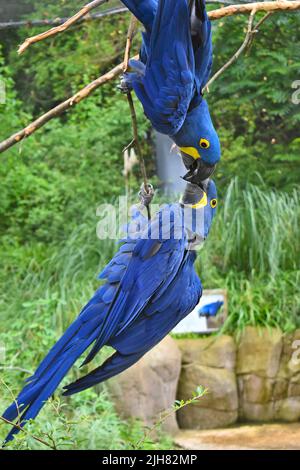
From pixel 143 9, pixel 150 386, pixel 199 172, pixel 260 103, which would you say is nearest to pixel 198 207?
pixel 199 172

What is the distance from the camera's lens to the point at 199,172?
96 centimetres

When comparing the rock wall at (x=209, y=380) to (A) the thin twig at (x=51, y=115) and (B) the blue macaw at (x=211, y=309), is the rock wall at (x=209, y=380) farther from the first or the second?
(A) the thin twig at (x=51, y=115)

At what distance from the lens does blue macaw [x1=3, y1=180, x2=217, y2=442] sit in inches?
37.9

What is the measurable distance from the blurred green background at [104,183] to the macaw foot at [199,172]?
1.86m

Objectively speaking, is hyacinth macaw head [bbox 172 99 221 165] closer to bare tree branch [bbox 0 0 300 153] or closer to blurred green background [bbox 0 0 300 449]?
bare tree branch [bbox 0 0 300 153]

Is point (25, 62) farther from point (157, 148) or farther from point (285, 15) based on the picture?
point (285, 15)

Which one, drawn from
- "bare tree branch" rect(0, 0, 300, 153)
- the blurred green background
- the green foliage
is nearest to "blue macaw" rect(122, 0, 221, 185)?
"bare tree branch" rect(0, 0, 300, 153)

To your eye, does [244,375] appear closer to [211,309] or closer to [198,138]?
[211,309]

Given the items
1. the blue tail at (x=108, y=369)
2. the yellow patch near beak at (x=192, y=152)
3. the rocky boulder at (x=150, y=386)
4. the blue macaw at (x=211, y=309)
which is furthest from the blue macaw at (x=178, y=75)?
the blue macaw at (x=211, y=309)

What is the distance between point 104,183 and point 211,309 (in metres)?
0.93

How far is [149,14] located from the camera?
2.97 feet

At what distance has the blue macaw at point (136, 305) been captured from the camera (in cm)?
96
